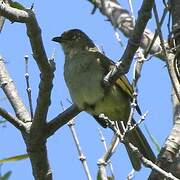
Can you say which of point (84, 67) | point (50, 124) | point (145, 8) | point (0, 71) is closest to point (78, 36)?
point (84, 67)

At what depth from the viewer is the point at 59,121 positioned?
3.91 metres

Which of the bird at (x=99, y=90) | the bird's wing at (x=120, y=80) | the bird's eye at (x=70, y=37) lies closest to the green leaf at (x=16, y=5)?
the bird at (x=99, y=90)

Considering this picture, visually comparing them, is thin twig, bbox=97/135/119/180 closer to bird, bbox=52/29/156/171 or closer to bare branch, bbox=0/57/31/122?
bare branch, bbox=0/57/31/122

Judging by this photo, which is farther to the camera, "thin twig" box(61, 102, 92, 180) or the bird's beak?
the bird's beak

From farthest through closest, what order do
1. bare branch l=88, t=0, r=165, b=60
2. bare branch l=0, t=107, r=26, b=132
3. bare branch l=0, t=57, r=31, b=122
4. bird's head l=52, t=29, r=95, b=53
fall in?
bird's head l=52, t=29, r=95, b=53, bare branch l=88, t=0, r=165, b=60, bare branch l=0, t=57, r=31, b=122, bare branch l=0, t=107, r=26, b=132

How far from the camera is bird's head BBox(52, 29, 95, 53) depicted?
5.74 m

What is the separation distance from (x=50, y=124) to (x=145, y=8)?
0.97 meters

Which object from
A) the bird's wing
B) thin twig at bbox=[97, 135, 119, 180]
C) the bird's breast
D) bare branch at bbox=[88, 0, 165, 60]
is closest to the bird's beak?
bare branch at bbox=[88, 0, 165, 60]

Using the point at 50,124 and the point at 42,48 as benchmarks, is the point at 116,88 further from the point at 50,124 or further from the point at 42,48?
the point at 42,48

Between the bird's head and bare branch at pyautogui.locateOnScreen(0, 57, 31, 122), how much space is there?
1.59 metres

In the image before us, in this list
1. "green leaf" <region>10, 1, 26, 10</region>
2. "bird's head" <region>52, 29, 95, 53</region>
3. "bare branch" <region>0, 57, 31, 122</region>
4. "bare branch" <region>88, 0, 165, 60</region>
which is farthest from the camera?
"bird's head" <region>52, 29, 95, 53</region>

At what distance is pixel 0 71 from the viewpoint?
4.22 metres

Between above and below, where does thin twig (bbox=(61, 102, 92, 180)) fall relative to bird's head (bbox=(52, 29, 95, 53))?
below

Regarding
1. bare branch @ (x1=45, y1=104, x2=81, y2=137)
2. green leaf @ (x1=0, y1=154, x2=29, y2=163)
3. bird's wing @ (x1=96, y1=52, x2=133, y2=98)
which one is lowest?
green leaf @ (x1=0, y1=154, x2=29, y2=163)
